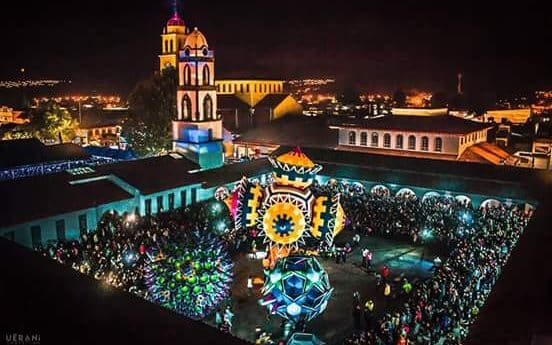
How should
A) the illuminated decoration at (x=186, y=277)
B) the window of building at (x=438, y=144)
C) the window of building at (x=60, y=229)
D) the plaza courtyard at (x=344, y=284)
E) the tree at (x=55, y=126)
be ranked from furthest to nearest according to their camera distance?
the tree at (x=55, y=126)
the window of building at (x=438, y=144)
the window of building at (x=60, y=229)
the plaza courtyard at (x=344, y=284)
the illuminated decoration at (x=186, y=277)

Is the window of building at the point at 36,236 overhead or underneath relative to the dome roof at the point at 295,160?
underneath

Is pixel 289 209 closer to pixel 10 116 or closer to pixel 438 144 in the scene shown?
pixel 438 144

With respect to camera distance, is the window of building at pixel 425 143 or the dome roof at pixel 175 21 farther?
the dome roof at pixel 175 21

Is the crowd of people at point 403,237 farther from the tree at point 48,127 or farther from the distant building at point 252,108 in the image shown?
the tree at point 48,127

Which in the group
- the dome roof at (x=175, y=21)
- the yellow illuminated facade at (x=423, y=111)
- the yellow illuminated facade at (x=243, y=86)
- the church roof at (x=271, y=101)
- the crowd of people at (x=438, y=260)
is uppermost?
the dome roof at (x=175, y=21)

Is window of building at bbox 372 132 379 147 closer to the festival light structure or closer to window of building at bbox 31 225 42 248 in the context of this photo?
the festival light structure

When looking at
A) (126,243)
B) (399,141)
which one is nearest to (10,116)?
(399,141)

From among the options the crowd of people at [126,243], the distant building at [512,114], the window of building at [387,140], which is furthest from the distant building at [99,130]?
the distant building at [512,114]
